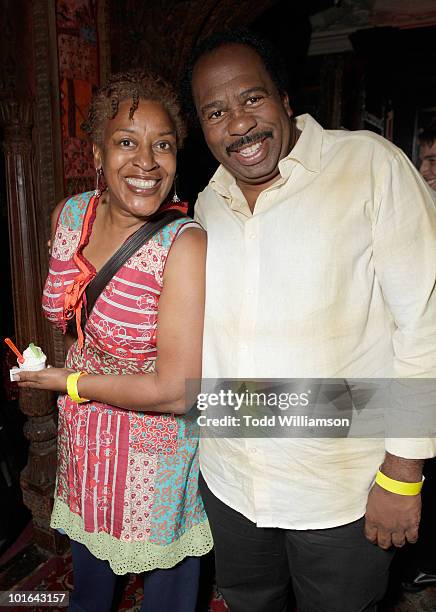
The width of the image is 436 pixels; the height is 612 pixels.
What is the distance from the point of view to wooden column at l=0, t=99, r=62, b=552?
2191 mm

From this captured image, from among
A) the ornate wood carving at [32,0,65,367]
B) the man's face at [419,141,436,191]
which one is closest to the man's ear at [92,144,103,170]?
the ornate wood carving at [32,0,65,367]

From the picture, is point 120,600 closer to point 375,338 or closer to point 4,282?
point 375,338

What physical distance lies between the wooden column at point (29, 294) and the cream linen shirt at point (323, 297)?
119 cm

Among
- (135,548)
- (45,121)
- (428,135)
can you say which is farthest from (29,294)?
(428,135)

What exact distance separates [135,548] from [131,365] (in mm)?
545

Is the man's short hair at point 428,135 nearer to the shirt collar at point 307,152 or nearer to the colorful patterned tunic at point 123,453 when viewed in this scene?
the shirt collar at point 307,152

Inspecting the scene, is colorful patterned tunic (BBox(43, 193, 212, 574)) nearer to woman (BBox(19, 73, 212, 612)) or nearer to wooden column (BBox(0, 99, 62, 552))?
woman (BBox(19, 73, 212, 612))

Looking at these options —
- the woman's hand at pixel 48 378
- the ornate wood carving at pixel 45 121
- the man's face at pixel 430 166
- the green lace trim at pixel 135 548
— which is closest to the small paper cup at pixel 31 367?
the woman's hand at pixel 48 378

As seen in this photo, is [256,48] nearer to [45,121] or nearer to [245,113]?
[245,113]

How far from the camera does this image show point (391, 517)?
126cm

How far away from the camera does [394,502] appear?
1.26m

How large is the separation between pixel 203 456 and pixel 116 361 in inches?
15.3

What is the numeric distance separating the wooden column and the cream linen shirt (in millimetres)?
1192

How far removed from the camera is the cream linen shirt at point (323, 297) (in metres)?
1.21
